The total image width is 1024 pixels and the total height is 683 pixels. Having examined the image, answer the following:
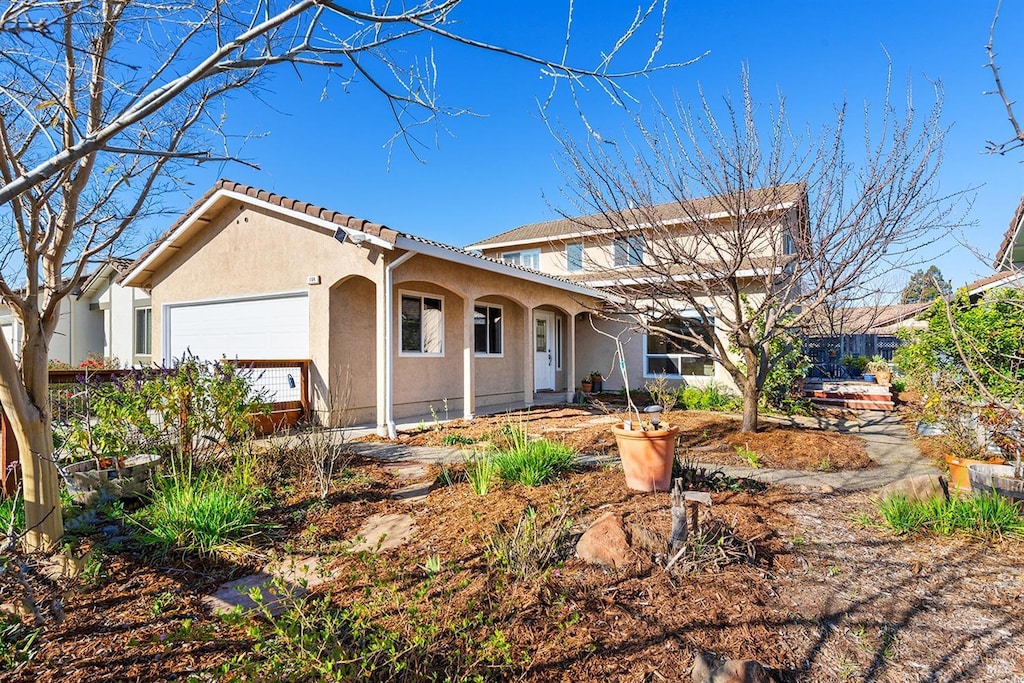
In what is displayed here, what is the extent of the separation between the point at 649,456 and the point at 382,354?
5.27 meters

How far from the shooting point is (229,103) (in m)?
4.11

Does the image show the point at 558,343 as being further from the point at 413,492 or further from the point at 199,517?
the point at 199,517

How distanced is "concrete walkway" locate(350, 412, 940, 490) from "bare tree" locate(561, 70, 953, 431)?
1.97 meters

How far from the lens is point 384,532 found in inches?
166

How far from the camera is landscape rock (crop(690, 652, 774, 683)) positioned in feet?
7.62

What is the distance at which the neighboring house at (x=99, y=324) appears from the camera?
1758 centimetres

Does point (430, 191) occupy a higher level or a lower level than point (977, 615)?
higher

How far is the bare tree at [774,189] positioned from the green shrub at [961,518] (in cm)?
300

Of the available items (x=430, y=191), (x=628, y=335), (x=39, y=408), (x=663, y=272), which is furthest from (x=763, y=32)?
(x=628, y=335)

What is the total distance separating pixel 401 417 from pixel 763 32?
826 centimetres

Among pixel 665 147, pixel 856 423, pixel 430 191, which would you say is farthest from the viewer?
pixel 856 423

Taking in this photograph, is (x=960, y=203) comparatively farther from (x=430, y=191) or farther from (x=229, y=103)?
(x=229, y=103)

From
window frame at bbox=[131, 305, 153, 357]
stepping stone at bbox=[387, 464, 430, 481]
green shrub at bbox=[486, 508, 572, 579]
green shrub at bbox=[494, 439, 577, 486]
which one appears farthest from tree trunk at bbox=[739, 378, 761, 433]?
window frame at bbox=[131, 305, 153, 357]

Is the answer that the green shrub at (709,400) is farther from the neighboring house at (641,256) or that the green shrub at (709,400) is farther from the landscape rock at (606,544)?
the landscape rock at (606,544)
